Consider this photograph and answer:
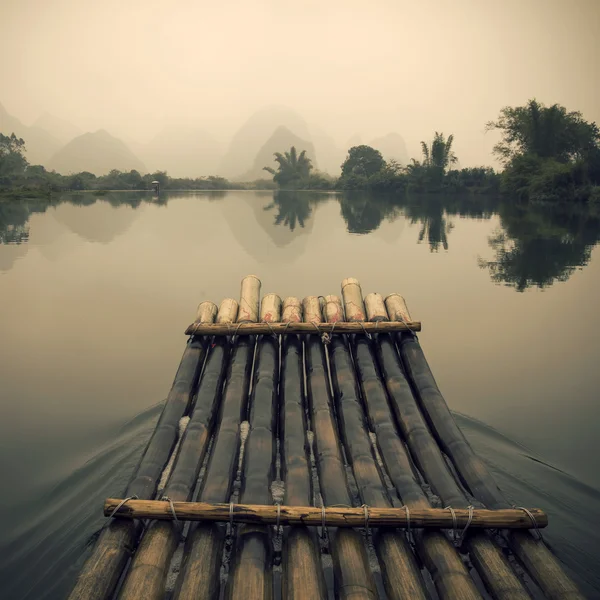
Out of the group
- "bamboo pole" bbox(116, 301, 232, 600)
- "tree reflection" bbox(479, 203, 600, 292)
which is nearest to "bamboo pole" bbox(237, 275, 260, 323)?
"bamboo pole" bbox(116, 301, 232, 600)

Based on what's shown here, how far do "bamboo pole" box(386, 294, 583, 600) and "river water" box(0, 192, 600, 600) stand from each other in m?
1.20

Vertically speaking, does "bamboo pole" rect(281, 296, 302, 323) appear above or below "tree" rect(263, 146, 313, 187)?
below

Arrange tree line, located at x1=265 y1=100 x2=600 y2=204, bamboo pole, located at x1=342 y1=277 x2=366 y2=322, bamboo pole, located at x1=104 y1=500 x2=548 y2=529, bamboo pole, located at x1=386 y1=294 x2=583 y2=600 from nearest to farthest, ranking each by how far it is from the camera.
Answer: bamboo pole, located at x1=386 y1=294 x2=583 y2=600, bamboo pole, located at x1=104 y1=500 x2=548 y2=529, bamboo pole, located at x1=342 y1=277 x2=366 y2=322, tree line, located at x1=265 y1=100 x2=600 y2=204

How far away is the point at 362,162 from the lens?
96.9 meters

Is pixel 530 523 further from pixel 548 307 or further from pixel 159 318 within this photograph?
pixel 548 307

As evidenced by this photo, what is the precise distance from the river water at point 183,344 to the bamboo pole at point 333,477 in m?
2.65

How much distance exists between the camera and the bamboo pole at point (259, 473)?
3.89 metres

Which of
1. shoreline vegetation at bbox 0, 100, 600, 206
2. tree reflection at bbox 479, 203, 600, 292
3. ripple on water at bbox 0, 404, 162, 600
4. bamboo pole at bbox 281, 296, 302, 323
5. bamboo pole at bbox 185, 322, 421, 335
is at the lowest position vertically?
ripple on water at bbox 0, 404, 162, 600

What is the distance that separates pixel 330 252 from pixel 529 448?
1741 cm

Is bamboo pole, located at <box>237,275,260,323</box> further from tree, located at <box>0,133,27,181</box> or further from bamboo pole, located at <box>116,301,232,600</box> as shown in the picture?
tree, located at <box>0,133,27,181</box>

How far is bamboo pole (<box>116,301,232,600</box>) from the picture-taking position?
12.6 feet

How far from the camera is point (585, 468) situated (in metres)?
7.00

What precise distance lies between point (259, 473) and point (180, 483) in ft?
2.82

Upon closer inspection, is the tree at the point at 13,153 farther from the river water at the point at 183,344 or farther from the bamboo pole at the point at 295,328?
the bamboo pole at the point at 295,328
